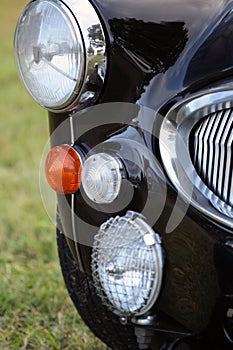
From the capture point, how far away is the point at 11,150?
4.84m

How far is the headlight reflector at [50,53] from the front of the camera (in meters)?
1.71

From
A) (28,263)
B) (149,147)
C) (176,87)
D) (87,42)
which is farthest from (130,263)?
(28,263)

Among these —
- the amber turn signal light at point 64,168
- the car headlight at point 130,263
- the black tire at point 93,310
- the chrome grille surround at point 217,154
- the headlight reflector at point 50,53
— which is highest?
the headlight reflector at point 50,53

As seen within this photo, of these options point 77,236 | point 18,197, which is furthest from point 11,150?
point 77,236

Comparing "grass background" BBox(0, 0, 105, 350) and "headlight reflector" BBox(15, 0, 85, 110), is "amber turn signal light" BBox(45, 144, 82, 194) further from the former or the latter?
"grass background" BBox(0, 0, 105, 350)

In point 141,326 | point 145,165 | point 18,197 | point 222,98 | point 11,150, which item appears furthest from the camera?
point 11,150

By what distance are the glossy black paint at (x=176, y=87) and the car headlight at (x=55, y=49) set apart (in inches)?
2.5

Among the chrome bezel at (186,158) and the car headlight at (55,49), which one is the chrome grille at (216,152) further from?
the car headlight at (55,49)

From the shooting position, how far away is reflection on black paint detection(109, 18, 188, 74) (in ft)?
5.49

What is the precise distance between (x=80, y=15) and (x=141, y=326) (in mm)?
777

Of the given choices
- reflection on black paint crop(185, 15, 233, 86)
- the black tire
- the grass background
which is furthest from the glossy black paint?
the grass background

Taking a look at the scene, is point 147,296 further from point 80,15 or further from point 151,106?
point 80,15

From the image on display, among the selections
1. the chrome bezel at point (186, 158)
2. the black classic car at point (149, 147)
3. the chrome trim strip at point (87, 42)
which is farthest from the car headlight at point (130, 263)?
the chrome trim strip at point (87, 42)

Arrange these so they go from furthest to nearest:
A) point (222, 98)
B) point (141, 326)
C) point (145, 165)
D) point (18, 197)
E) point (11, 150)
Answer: point (11, 150)
point (18, 197)
point (141, 326)
point (145, 165)
point (222, 98)
